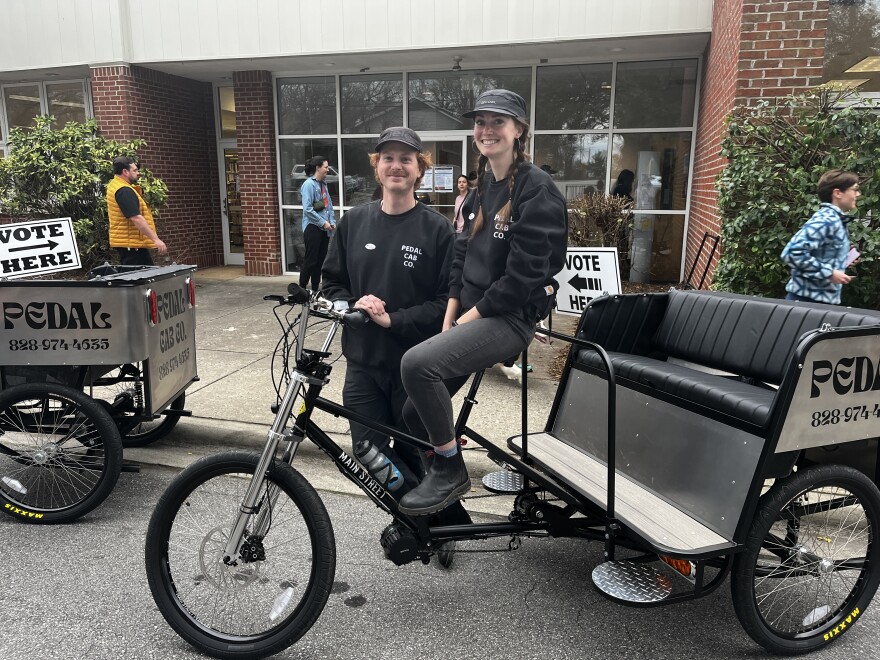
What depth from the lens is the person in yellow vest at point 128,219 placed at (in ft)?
23.3

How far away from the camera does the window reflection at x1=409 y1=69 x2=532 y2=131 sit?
10.4 meters

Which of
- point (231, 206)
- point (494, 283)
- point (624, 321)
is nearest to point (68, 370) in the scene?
point (494, 283)

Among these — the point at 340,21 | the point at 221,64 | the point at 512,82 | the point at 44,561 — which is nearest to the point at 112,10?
the point at 221,64

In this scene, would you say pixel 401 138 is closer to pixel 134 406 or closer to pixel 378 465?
pixel 378 465

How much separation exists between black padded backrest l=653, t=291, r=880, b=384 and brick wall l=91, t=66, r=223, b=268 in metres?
10.1

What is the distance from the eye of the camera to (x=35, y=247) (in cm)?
525

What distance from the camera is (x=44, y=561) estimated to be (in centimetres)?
320

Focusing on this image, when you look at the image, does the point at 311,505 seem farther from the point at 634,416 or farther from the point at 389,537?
the point at 634,416

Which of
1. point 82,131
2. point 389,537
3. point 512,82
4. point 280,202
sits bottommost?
point 389,537

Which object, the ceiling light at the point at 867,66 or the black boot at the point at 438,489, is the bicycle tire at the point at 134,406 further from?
the ceiling light at the point at 867,66

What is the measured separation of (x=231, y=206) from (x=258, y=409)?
29.3 feet

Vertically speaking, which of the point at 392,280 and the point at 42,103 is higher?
the point at 42,103

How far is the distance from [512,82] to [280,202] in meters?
4.48

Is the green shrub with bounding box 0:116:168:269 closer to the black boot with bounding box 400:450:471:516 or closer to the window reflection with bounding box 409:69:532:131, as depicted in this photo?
the window reflection with bounding box 409:69:532:131
